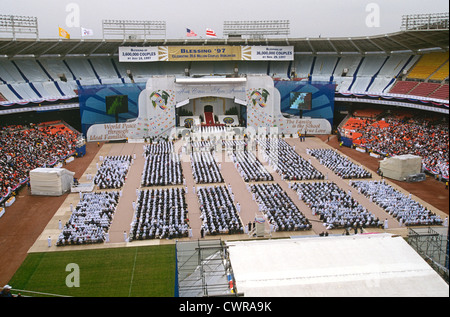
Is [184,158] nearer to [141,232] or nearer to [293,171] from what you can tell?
[293,171]

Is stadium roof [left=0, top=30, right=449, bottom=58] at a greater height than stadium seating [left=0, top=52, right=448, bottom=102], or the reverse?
stadium roof [left=0, top=30, right=449, bottom=58]

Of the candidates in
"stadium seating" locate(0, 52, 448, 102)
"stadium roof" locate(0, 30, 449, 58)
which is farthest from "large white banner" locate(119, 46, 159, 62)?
"stadium seating" locate(0, 52, 448, 102)

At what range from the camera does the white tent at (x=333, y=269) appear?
11195mm

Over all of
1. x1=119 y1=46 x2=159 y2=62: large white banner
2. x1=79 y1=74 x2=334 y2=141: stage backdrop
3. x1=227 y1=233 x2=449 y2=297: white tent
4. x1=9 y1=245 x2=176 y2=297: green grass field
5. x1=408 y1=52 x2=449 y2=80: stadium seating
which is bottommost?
x1=9 y1=245 x2=176 y2=297: green grass field

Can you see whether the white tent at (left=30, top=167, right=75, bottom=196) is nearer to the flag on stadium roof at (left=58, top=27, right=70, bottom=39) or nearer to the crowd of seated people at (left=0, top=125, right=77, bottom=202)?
the crowd of seated people at (left=0, top=125, right=77, bottom=202)

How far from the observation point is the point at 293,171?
112 feet

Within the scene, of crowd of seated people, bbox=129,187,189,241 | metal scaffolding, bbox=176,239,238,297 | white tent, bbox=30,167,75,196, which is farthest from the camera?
white tent, bbox=30,167,75,196

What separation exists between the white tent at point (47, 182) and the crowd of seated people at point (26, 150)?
1794 mm

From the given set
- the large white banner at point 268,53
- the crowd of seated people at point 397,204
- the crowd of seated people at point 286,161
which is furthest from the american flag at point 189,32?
the crowd of seated people at point 397,204

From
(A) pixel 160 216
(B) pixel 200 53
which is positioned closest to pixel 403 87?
(B) pixel 200 53

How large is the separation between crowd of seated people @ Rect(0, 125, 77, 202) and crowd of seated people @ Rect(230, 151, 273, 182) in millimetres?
17607

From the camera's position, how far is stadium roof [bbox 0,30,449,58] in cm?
4397
